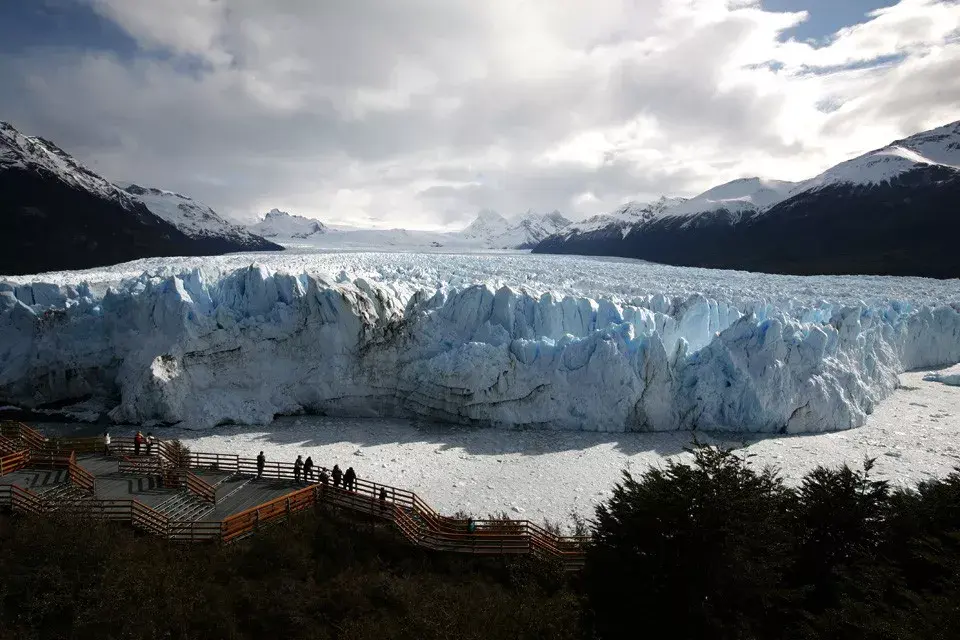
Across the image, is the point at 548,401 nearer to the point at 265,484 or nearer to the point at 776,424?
the point at 776,424

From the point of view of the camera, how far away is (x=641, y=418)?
1728 centimetres

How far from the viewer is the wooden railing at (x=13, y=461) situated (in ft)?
34.4

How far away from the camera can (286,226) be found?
173375 millimetres

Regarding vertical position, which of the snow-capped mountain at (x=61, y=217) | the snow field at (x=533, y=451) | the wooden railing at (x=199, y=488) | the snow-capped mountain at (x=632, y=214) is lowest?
the snow field at (x=533, y=451)

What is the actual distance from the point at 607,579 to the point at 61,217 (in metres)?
53.4

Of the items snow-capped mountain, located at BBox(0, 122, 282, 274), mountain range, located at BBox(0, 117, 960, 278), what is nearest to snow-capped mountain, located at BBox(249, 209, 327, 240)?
mountain range, located at BBox(0, 117, 960, 278)

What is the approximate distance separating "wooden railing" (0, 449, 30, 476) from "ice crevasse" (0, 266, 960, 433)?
20.2 ft

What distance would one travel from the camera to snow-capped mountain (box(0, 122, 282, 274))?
39.7m

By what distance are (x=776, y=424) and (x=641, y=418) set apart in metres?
4.29

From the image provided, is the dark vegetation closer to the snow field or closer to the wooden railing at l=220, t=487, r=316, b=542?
the wooden railing at l=220, t=487, r=316, b=542

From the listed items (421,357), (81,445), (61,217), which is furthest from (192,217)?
(81,445)

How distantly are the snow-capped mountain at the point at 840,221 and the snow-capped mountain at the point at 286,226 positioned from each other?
119771mm

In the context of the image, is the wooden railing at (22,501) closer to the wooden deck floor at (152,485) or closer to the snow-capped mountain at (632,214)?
the wooden deck floor at (152,485)

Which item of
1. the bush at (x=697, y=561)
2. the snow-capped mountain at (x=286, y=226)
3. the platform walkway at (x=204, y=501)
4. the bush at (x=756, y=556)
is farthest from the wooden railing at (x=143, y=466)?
the snow-capped mountain at (x=286, y=226)
